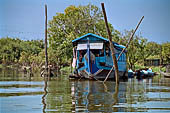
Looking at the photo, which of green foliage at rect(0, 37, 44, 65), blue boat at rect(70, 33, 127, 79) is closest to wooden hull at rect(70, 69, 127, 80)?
blue boat at rect(70, 33, 127, 79)

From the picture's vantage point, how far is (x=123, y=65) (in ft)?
90.5

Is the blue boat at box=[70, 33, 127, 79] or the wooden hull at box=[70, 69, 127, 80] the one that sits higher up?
the blue boat at box=[70, 33, 127, 79]

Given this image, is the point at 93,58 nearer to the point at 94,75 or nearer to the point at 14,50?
the point at 94,75

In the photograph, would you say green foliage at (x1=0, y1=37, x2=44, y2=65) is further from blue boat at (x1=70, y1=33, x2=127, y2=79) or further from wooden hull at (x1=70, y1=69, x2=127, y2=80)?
blue boat at (x1=70, y1=33, x2=127, y2=79)

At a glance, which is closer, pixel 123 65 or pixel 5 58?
pixel 123 65

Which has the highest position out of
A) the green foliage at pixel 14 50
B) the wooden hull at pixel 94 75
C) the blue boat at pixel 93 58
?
the green foliage at pixel 14 50

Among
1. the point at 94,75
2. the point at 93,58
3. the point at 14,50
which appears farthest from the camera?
the point at 14,50

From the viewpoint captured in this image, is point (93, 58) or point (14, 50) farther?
point (14, 50)

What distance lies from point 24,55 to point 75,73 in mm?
35162

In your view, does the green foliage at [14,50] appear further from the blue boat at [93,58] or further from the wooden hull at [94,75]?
the blue boat at [93,58]

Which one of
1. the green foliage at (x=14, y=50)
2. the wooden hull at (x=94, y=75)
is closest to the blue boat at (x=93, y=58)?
the wooden hull at (x=94, y=75)

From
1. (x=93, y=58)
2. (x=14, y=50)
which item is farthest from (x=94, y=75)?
(x=14, y=50)

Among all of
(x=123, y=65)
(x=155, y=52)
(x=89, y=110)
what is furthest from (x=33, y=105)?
(x=155, y=52)

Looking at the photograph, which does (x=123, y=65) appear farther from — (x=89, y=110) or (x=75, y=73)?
(x=89, y=110)
